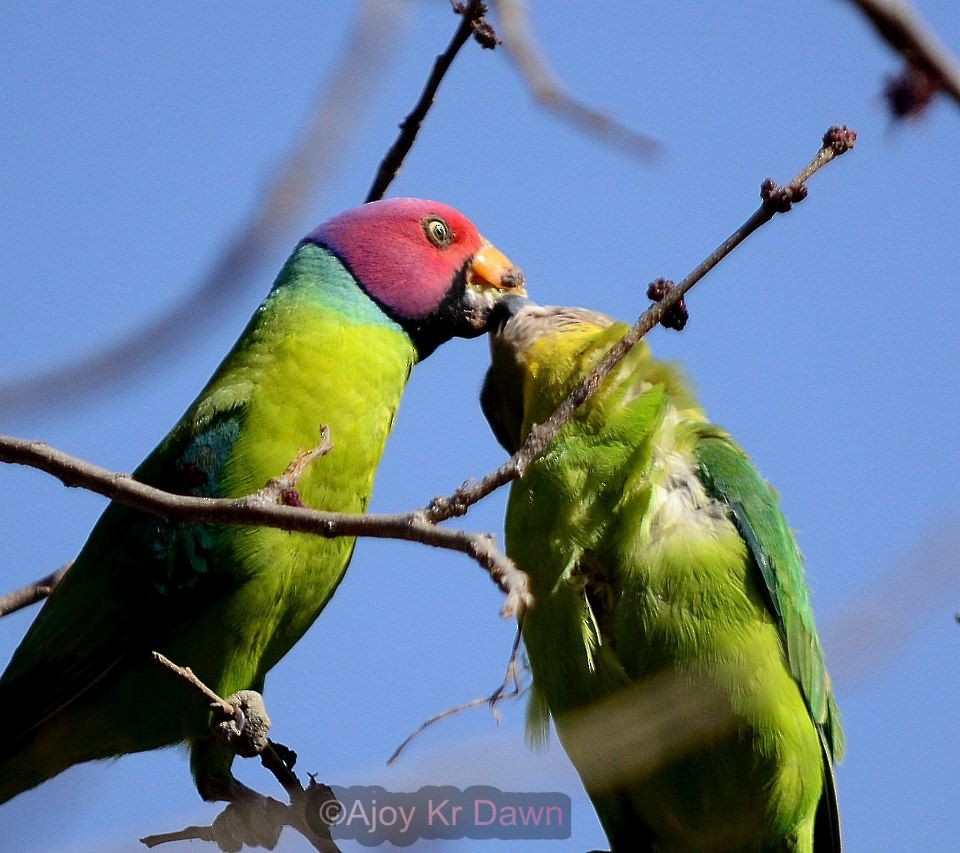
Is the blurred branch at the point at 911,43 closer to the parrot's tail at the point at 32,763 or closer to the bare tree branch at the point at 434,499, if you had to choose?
the bare tree branch at the point at 434,499

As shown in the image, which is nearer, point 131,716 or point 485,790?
point 485,790

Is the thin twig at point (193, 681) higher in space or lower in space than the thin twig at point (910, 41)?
lower

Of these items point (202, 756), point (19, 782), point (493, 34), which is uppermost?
point (493, 34)

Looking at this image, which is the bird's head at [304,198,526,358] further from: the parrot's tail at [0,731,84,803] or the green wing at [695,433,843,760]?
the parrot's tail at [0,731,84,803]

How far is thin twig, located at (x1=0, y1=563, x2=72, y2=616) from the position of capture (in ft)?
11.9

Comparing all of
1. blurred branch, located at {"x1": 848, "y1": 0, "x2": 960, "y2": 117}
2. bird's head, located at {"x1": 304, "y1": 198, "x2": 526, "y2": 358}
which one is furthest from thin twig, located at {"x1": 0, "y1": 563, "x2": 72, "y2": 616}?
blurred branch, located at {"x1": 848, "y1": 0, "x2": 960, "y2": 117}

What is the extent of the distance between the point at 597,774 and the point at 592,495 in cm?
84

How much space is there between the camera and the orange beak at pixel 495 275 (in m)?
4.18

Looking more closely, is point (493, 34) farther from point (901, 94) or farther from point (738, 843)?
point (738, 843)

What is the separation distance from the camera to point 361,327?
12.8 ft

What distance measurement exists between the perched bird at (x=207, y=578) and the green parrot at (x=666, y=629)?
0.58 meters

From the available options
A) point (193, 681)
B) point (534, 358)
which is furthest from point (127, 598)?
point (534, 358)

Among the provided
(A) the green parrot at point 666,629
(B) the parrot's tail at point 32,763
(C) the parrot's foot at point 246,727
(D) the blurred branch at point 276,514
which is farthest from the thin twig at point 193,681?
(A) the green parrot at point 666,629

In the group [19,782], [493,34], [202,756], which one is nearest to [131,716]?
[202,756]
